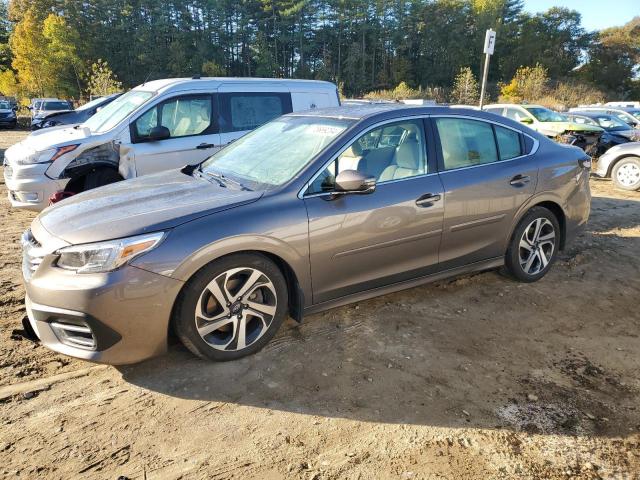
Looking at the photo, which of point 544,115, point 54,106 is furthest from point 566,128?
point 54,106

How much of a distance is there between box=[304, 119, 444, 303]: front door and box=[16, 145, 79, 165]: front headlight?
4.38 metres

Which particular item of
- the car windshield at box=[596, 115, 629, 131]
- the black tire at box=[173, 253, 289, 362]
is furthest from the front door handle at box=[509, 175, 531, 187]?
the car windshield at box=[596, 115, 629, 131]

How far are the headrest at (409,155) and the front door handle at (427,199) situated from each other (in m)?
0.25

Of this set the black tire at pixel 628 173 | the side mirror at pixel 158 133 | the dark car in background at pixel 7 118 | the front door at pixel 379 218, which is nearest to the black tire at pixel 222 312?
the front door at pixel 379 218

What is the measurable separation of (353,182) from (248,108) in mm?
4250

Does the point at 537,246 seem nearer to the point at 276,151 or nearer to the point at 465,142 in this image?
the point at 465,142

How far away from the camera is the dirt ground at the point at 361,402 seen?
2.36 metres

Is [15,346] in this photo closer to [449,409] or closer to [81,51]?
[449,409]

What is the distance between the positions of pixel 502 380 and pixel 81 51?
6926cm

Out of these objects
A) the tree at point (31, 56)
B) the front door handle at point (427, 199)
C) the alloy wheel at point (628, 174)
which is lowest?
the alloy wheel at point (628, 174)

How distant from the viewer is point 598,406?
2.83 m

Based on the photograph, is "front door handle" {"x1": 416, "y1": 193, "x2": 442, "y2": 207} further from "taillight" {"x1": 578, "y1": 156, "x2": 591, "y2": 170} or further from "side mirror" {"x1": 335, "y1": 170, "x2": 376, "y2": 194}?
"taillight" {"x1": 578, "y1": 156, "x2": 591, "y2": 170}

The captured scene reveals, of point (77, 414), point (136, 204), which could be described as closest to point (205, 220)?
point (136, 204)

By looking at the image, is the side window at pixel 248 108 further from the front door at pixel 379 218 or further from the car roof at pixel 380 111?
the front door at pixel 379 218
